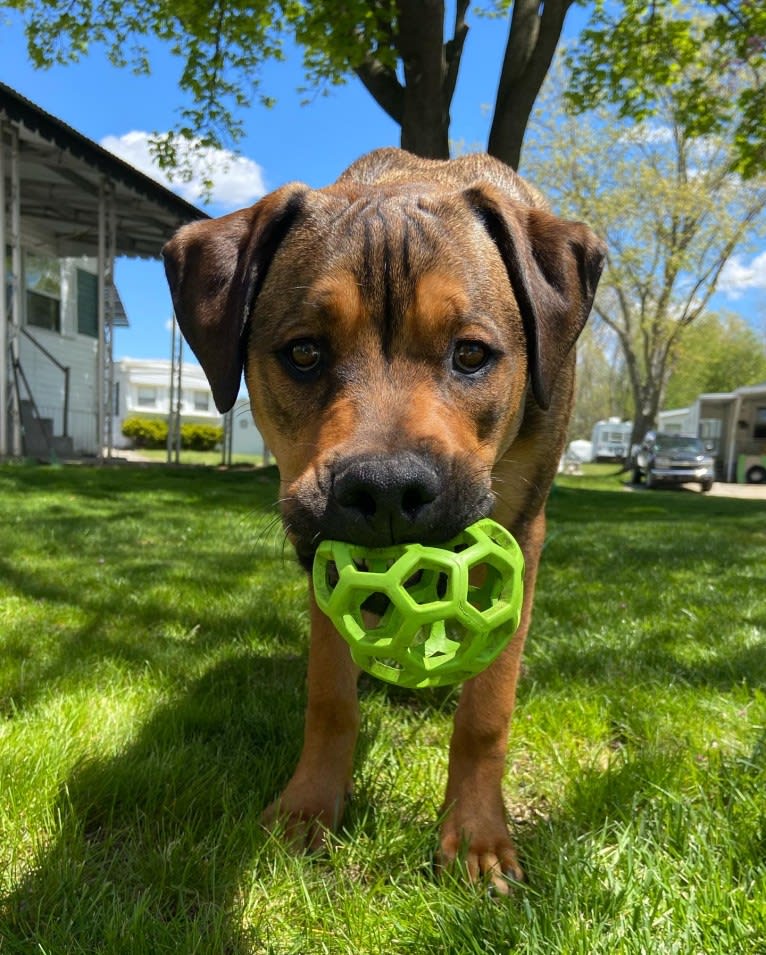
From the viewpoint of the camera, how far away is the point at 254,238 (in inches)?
120

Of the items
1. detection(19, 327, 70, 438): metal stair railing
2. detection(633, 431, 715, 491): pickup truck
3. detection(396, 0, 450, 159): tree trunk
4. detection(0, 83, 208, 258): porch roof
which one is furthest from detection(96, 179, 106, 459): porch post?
detection(633, 431, 715, 491): pickup truck

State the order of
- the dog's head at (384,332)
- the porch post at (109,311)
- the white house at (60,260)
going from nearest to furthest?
the dog's head at (384,332) < the white house at (60,260) < the porch post at (109,311)

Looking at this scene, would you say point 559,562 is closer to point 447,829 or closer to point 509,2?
point 447,829

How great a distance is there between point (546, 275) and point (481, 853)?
2037 mm

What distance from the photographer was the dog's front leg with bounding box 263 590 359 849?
2.60m

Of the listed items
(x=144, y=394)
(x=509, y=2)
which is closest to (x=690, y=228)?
(x=509, y=2)

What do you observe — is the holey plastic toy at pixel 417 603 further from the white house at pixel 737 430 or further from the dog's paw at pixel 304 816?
the white house at pixel 737 430

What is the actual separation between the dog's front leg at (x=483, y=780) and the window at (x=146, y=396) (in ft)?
183

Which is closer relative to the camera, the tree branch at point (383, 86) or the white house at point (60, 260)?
the tree branch at point (383, 86)

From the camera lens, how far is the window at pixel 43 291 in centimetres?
1998

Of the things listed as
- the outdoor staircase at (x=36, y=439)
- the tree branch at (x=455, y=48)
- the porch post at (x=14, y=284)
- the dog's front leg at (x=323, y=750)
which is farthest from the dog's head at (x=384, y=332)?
the outdoor staircase at (x=36, y=439)

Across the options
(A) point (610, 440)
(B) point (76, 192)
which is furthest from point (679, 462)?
(A) point (610, 440)

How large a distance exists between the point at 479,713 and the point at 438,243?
5.49ft

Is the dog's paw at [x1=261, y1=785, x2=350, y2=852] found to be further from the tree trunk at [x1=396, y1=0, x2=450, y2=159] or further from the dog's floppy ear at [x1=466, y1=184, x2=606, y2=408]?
the tree trunk at [x1=396, y1=0, x2=450, y2=159]
